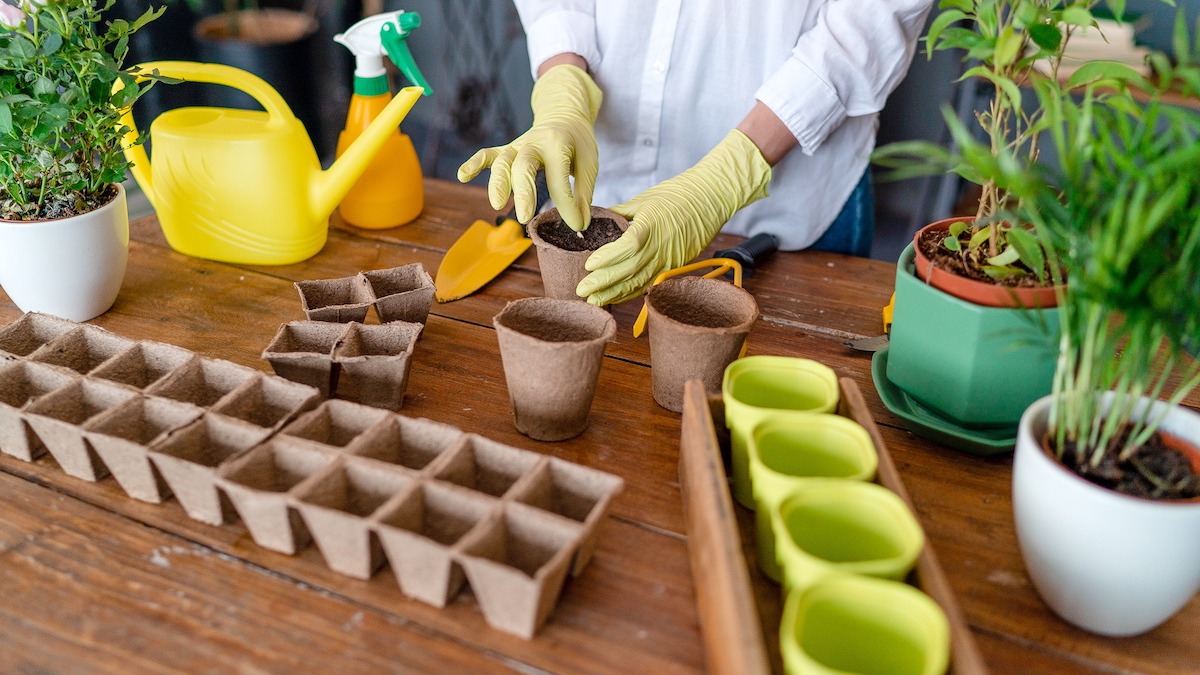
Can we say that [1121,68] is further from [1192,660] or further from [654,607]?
[654,607]

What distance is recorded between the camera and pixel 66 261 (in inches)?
40.5

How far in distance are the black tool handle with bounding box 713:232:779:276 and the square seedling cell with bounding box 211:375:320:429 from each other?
63 cm

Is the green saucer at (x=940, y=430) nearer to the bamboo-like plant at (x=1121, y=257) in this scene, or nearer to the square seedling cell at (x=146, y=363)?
the bamboo-like plant at (x=1121, y=257)

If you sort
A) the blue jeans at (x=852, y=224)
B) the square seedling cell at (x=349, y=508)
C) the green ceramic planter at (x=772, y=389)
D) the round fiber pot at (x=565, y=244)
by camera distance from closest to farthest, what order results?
the square seedling cell at (x=349, y=508), the green ceramic planter at (x=772, y=389), the round fiber pot at (x=565, y=244), the blue jeans at (x=852, y=224)

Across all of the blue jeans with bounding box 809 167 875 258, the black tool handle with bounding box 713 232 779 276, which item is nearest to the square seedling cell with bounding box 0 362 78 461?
the black tool handle with bounding box 713 232 779 276

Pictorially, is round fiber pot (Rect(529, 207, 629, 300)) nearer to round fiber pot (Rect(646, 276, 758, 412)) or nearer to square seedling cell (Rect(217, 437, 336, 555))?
round fiber pot (Rect(646, 276, 758, 412))

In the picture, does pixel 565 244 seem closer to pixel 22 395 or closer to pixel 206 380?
pixel 206 380

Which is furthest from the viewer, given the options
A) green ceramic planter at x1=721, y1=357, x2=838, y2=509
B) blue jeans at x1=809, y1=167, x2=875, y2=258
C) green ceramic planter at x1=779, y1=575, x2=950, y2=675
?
blue jeans at x1=809, y1=167, x2=875, y2=258

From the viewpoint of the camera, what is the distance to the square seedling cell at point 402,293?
1008mm

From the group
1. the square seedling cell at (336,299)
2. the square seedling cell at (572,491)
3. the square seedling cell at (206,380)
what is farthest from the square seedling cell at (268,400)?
the square seedling cell at (572,491)

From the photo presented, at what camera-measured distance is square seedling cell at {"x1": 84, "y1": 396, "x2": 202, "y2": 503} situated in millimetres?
759

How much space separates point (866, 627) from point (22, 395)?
2.72ft

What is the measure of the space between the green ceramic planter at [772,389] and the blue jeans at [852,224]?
75 cm

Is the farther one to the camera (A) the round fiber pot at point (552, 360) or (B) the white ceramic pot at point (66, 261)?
(B) the white ceramic pot at point (66, 261)
